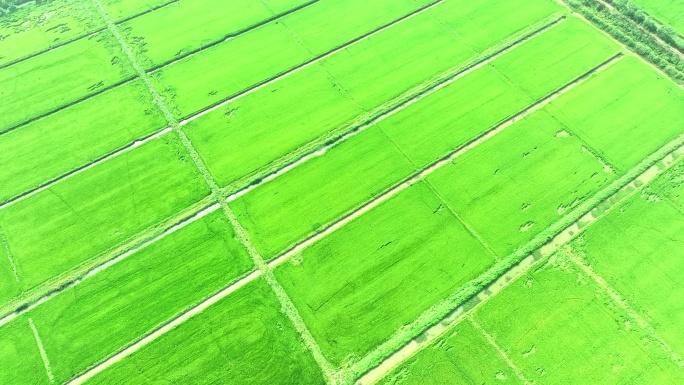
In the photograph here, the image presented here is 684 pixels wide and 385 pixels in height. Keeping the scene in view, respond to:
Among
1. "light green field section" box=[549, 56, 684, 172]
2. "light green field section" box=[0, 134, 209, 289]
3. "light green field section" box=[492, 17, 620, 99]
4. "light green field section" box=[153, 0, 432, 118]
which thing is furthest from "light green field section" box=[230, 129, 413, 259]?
"light green field section" box=[549, 56, 684, 172]

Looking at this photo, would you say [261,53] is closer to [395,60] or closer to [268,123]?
[268,123]

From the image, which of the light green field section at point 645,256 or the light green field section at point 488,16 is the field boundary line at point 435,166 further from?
the light green field section at point 645,256

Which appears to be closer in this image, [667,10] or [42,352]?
[42,352]

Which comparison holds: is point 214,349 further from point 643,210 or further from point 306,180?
point 643,210

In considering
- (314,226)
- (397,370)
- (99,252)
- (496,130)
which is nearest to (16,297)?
(99,252)

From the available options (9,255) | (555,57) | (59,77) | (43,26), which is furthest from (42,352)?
(555,57)
